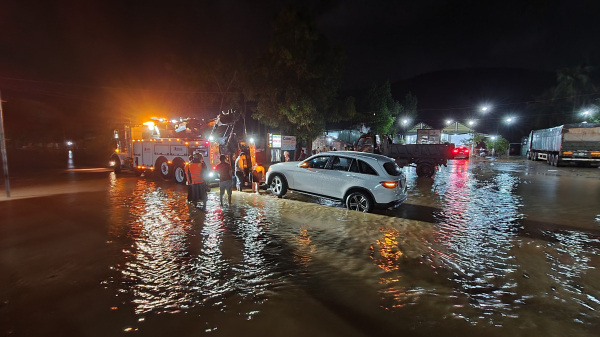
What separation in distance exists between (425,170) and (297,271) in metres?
14.5

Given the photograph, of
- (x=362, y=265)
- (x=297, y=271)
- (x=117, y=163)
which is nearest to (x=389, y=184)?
(x=362, y=265)

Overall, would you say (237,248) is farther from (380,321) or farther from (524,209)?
(524,209)

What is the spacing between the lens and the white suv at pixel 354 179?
303 inches

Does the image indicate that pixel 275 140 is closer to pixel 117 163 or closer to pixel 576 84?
pixel 117 163

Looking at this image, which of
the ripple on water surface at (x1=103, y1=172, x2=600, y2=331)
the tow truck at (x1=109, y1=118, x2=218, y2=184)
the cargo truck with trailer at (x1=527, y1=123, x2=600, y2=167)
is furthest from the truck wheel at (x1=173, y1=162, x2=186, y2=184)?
the cargo truck with trailer at (x1=527, y1=123, x2=600, y2=167)

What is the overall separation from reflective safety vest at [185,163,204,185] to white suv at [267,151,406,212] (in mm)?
2706

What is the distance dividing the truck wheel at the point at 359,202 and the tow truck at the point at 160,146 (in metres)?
6.23

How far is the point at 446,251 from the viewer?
5.39 m

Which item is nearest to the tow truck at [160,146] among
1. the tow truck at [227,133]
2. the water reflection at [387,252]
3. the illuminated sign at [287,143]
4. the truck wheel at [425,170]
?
the tow truck at [227,133]

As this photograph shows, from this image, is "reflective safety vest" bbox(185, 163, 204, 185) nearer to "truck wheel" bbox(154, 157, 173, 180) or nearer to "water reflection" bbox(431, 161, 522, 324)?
"truck wheel" bbox(154, 157, 173, 180)

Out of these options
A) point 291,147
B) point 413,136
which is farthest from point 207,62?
point 413,136

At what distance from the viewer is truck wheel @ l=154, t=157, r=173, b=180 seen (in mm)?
13695

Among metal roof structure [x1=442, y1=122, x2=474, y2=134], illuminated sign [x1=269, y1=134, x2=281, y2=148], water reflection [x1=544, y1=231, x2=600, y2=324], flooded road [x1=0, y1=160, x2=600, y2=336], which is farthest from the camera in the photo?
metal roof structure [x1=442, y1=122, x2=474, y2=134]

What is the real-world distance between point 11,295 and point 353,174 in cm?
672
